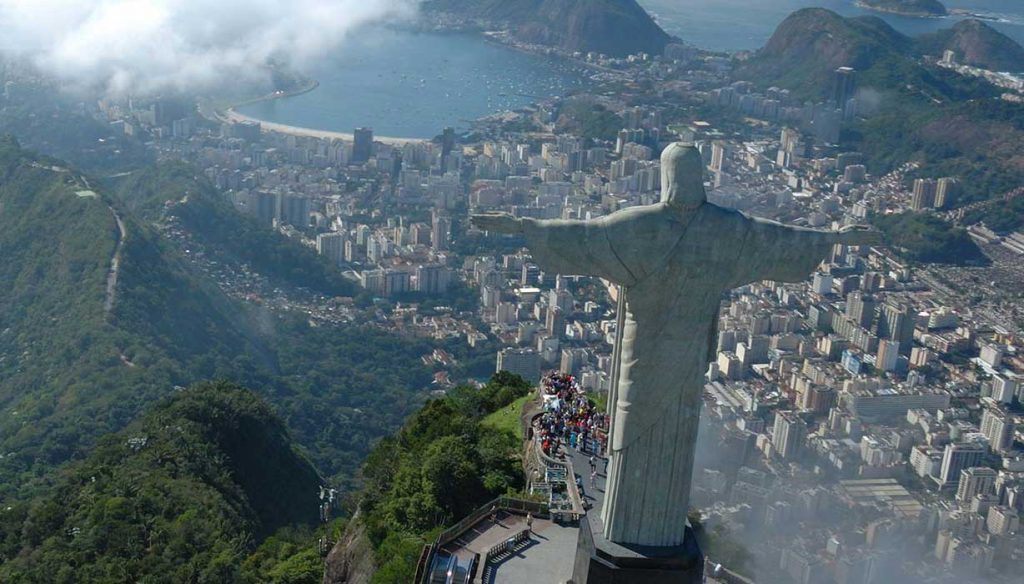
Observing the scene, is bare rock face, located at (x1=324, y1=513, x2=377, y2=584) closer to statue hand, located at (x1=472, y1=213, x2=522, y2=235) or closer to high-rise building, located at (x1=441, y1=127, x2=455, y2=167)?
statue hand, located at (x1=472, y1=213, x2=522, y2=235)

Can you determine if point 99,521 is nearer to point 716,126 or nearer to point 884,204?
point 884,204

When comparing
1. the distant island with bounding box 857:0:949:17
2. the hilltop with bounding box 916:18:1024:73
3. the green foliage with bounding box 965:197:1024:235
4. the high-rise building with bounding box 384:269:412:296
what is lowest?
the high-rise building with bounding box 384:269:412:296

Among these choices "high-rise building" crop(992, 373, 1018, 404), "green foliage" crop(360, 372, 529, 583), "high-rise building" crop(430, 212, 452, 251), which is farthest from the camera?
"high-rise building" crop(430, 212, 452, 251)

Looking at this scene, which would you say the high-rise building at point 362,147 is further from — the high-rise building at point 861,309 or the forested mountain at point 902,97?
the high-rise building at point 861,309

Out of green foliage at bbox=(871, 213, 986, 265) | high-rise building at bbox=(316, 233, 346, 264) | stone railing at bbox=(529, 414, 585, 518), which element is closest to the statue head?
stone railing at bbox=(529, 414, 585, 518)

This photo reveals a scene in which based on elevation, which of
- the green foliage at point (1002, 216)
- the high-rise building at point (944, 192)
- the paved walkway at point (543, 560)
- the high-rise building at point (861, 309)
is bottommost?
the high-rise building at point (861, 309)

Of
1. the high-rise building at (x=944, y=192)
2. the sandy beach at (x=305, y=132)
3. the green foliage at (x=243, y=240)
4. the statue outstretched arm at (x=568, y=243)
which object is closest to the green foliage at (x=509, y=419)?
the statue outstretched arm at (x=568, y=243)

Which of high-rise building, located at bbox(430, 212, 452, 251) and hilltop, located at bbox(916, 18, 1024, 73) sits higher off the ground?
hilltop, located at bbox(916, 18, 1024, 73)
